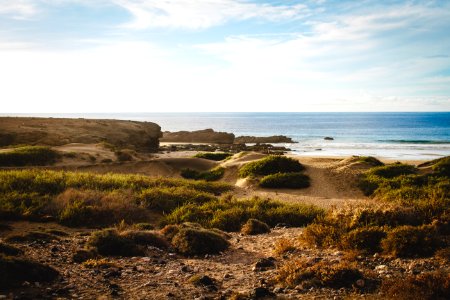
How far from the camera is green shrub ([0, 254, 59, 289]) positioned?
6.95 metres

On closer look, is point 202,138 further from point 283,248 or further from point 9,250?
point 9,250

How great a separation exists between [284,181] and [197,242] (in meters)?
14.6

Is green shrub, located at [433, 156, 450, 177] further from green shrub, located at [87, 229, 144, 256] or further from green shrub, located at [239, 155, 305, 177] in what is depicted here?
green shrub, located at [87, 229, 144, 256]

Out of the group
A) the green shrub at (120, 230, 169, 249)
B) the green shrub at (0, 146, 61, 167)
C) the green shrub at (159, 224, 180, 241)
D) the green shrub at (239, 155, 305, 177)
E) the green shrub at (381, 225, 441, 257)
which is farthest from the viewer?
the green shrub at (239, 155, 305, 177)

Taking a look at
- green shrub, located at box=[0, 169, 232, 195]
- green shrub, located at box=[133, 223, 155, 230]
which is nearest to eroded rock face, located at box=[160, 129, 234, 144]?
green shrub, located at box=[0, 169, 232, 195]

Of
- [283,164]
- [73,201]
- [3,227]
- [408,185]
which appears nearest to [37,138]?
[283,164]

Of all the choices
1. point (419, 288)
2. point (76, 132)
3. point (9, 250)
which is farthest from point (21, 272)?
point (76, 132)

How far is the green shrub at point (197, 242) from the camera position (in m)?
9.84

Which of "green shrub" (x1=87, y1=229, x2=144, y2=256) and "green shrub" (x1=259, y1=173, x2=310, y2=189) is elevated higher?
"green shrub" (x1=87, y1=229, x2=144, y2=256)

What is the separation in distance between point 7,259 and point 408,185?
1957cm

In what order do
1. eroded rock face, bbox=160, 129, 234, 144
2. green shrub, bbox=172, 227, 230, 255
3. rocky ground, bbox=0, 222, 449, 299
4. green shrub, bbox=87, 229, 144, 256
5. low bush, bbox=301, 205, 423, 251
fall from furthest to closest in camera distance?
eroded rock face, bbox=160, 129, 234, 144
green shrub, bbox=172, 227, 230, 255
green shrub, bbox=87, 229, 144, 256
low bush, bbox=301, 205, 423, 251
rocky ground, bbox=0, 222, 449, 299

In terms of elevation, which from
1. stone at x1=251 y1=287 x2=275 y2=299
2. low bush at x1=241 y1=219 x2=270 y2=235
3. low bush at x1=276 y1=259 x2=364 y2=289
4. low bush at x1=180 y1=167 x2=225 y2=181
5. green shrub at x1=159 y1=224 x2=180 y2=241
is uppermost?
low bush at x1=276 y1=259 x2=364 y2=289

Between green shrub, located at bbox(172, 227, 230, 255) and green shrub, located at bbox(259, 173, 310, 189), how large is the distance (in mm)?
13722

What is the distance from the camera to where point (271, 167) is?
26.6 m
